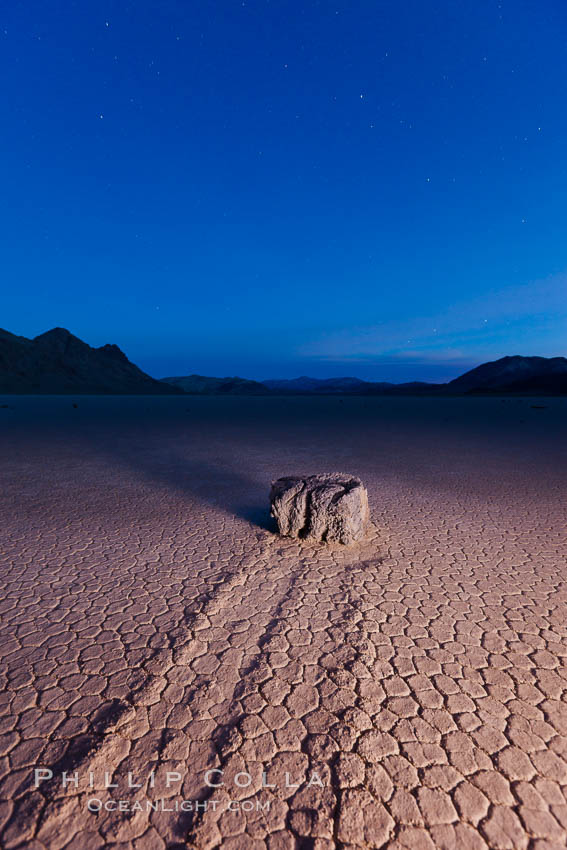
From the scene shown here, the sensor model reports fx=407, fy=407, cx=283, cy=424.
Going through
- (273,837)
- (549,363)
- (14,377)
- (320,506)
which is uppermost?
(549,363)

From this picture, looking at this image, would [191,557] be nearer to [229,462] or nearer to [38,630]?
A: [38,630]

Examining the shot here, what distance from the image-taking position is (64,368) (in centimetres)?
8994

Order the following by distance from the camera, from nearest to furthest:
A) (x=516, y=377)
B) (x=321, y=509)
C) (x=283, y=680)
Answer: (x=283, y=680)
(x=321, y=509)
(x=516, y=377)

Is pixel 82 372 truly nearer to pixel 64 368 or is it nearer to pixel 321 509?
pixel 64 368

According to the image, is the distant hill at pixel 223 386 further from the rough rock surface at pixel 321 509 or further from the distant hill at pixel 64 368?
the rough rock surface at pixel 321 509

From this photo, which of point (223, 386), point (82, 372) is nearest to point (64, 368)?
point (82, 372)

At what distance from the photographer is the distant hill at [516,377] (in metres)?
86.6

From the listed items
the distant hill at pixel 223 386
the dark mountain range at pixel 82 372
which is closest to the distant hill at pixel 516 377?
the dark mountain range at pixel 82 372

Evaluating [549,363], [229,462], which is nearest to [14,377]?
[229,462]

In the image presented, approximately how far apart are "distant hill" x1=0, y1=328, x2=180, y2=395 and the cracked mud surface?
83.1m

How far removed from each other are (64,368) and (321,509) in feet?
323

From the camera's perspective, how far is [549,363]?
426 ft

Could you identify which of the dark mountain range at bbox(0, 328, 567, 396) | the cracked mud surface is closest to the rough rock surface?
the cracked mud surface

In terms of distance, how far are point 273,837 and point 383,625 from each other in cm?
193
